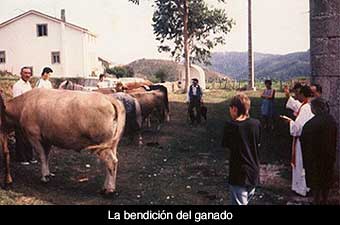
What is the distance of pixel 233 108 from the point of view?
4223 millimetres

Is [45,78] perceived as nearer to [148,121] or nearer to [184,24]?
[148,121]

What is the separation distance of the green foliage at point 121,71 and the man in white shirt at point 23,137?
14.2 metres

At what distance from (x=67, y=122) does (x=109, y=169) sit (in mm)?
863

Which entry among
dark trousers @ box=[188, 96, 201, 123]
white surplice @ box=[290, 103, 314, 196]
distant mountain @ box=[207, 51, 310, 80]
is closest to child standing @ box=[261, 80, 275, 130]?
distant mountain @ box=[207, 51, 310, 80]

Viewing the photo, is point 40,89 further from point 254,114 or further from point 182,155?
point 254,114

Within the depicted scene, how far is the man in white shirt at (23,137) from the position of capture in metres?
6.98

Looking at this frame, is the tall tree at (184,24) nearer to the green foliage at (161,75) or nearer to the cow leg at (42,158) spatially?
the green foliage at (161,75)

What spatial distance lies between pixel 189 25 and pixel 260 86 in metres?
9.31

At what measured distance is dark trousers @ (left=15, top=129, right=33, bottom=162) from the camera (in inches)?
284

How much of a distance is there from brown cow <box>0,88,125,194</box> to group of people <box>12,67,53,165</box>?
0.40 m

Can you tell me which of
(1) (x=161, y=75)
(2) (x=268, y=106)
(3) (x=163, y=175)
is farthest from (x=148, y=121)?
(1) (x=161, y=75)

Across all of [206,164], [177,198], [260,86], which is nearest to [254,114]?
[206,164]

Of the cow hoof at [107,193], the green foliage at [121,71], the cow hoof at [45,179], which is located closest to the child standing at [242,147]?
the cow hoof at [107,193]

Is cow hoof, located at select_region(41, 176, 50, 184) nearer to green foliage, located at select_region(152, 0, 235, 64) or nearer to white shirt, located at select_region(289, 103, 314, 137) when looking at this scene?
white shirt, located at select_region(289, 103, 314, 137)
